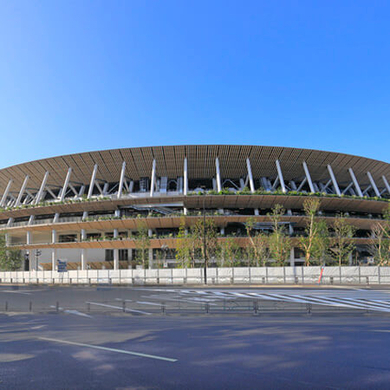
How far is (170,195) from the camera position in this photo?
53.6 meters

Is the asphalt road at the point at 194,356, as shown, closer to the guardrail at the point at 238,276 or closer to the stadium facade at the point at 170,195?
the guardrail at the point at 238,276

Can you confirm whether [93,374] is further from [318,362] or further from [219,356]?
[318,362]

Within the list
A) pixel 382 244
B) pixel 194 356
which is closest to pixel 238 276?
pixel 382 244

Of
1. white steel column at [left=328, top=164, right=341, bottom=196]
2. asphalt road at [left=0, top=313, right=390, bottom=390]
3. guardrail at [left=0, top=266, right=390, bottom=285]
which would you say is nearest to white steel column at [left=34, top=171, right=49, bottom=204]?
guardrail at [left=0, top=266, right=390, bottom=285]

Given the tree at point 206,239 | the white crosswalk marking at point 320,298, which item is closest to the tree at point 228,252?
the tree at point 206,239

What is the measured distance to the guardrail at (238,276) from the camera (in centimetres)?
3459

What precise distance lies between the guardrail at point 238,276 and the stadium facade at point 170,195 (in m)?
10.1

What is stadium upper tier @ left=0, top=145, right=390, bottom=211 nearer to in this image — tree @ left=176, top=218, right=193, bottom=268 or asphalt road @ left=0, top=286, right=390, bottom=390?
tree @ left=176, top=218, right=193, bottom=268

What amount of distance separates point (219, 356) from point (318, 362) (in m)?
2.00

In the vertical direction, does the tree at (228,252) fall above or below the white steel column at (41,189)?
below

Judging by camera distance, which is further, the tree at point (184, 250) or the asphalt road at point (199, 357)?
the tree at point (184, 250)

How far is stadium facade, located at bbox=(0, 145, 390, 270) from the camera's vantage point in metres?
52.4

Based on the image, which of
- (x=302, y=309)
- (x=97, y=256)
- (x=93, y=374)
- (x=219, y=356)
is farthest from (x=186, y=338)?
(x=97, y=256)

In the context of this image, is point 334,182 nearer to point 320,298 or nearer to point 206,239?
point 206,239
